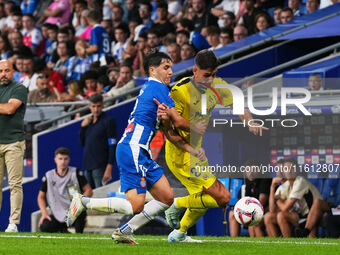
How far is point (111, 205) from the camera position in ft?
32.0

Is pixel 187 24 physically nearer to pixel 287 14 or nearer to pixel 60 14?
pixel 287 14

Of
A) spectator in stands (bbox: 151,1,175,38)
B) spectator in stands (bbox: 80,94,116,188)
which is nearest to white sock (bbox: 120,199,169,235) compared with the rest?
spectator in stands (bbox: 80,94,116,188)

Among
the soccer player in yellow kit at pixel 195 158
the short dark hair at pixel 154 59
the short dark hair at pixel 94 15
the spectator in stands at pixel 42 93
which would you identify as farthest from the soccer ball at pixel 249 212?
the short dark hair at pixel 94 15

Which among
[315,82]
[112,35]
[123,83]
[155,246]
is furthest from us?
[112,35]

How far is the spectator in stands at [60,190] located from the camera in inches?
572

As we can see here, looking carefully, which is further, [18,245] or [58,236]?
[58,236]

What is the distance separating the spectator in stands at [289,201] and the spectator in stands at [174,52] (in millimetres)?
4998

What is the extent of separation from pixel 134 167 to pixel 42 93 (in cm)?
929

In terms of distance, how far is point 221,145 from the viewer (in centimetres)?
1364

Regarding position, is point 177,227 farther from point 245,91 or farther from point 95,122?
point 95,122

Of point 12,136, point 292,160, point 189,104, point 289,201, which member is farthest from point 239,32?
point 189,104

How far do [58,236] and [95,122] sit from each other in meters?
4.45

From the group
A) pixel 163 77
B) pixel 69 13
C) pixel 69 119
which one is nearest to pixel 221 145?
pixel 163 77

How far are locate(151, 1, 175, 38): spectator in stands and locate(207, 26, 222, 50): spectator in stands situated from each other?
4.67 ft
